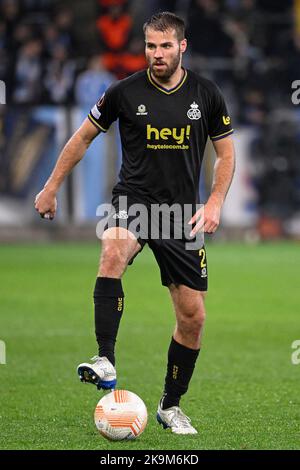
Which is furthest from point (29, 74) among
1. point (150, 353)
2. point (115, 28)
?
point (150, 353)

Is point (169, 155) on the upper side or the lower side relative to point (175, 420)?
upper

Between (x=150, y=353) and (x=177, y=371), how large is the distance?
3.26 metres

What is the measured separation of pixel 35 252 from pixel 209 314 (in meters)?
7.38

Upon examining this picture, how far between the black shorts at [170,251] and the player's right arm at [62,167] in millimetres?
356

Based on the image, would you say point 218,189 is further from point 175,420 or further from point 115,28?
point 115,28

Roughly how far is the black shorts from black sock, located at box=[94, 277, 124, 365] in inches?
10.2

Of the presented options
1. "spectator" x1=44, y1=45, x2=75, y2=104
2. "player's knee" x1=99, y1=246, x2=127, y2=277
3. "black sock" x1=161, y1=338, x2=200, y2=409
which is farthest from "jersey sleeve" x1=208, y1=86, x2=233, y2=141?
"spectator" x1=44, y1=45, x2=75, y2=104

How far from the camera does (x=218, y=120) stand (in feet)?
22.9

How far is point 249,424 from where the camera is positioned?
6.99 meters

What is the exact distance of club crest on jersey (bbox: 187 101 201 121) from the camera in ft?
22.5

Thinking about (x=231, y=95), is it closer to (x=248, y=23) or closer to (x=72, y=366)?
(x=248, y=23)

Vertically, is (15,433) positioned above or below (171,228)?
below

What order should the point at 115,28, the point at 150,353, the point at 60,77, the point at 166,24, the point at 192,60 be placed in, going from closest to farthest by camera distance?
the point at 166,24, the point at 150,353, the point at 60,77, the point at 192,60, the point at 115,28
